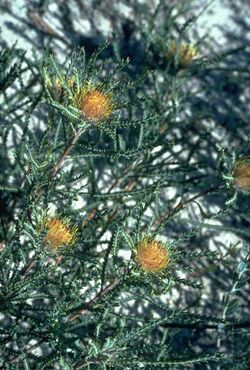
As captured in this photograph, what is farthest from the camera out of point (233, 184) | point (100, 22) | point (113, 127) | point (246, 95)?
point (246, 95)

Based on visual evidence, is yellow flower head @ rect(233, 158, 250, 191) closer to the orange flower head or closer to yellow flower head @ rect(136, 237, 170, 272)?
yellow flower head @ rect(136, 237, 170, 272)

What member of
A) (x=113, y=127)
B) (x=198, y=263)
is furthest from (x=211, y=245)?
(x=113, y=127)

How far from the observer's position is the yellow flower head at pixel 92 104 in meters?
1.15

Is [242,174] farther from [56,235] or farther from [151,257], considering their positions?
[56,235]

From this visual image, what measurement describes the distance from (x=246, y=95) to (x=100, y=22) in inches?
42.1

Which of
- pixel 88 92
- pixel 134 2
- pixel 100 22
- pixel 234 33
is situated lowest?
pixel 88 92

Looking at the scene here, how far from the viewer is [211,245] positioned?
2.50 m

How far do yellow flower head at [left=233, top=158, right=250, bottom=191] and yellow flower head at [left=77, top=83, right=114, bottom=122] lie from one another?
0.54 meters

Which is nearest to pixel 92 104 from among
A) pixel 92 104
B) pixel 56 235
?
pixel 92 104

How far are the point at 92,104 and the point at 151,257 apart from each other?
42cm

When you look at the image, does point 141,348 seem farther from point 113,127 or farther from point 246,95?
point 246,95

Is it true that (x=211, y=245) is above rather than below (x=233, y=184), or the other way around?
above

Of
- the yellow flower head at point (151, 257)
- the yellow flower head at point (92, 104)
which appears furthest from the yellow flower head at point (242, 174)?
the yellow flower head at point (92, 104)

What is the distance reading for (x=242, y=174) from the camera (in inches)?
58.9
